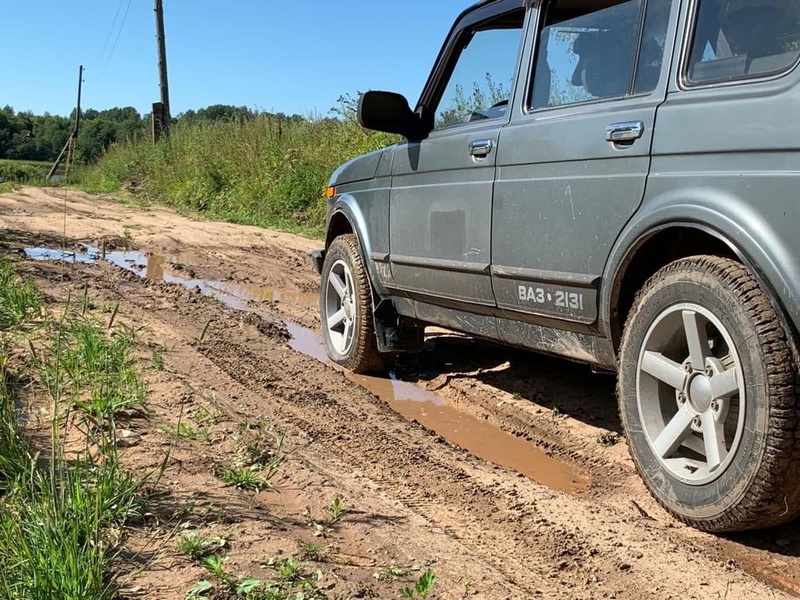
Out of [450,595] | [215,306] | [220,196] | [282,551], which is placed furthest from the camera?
[220,196]

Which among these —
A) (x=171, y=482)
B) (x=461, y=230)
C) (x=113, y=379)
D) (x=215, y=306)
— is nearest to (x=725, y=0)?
(x=461, y=230)

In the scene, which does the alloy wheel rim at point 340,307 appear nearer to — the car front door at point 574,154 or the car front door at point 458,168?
the car front door at point 458,168

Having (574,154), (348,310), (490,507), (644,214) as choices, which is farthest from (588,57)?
(348,310)

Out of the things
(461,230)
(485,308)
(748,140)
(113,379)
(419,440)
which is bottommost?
(419,440)

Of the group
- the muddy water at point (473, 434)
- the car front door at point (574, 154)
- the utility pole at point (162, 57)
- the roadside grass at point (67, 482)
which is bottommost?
the muddy water at point (473, 434)

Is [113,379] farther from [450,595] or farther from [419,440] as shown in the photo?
[450,595]

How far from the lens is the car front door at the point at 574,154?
2.86 metres

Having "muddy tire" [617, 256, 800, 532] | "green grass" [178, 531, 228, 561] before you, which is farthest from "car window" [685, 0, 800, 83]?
"green grass" [178, 531, 228, 561]

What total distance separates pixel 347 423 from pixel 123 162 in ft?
73.8

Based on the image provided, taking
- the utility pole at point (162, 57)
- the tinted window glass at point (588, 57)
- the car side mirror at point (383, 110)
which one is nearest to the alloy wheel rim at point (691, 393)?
the tinted window glass at point (588, 57)

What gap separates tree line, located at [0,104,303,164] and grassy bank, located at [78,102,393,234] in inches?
28.2

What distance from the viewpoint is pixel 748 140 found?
2359 mm

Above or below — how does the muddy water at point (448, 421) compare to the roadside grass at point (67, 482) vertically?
below

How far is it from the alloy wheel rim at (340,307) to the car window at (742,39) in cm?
272
